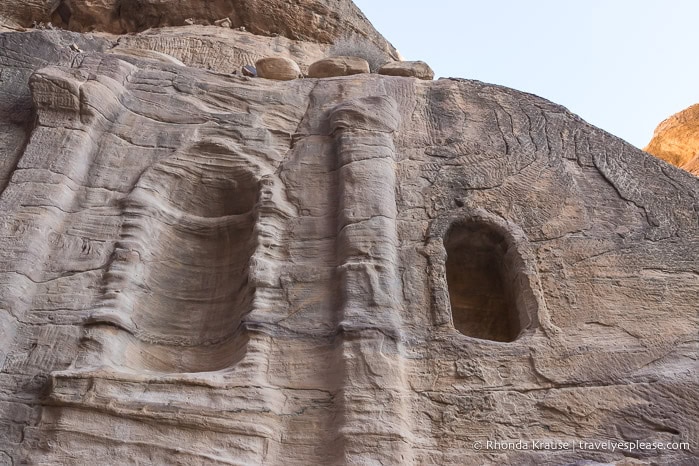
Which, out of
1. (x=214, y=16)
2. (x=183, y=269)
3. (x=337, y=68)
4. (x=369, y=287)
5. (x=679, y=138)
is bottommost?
(x=369, y=287)

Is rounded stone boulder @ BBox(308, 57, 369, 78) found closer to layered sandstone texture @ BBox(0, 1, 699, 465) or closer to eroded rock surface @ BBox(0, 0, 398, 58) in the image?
layered sandstone texture @ BBox(0, 1, 699, 465)

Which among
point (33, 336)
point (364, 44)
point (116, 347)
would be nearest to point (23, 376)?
point (33, 336)

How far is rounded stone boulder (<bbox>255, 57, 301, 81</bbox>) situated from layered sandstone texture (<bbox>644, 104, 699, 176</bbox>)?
38.1 ft

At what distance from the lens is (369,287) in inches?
182

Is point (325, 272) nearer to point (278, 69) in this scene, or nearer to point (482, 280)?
point (482, 280)

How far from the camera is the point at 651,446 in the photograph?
3893mm

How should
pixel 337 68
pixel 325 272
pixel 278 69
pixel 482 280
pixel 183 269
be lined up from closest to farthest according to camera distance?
pixel 325 272 < pixel 183 269 < pixel 482 280 < pixel 278 69 < pixel 337 68

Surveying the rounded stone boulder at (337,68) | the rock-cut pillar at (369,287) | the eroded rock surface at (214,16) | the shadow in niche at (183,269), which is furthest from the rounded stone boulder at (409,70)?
the eroded rock surface at (214,16)

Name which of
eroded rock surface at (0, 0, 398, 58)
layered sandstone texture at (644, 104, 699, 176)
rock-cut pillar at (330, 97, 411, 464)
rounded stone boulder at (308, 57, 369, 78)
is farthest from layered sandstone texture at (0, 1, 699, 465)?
layered sandstone texture at (644, 104, 699, 176)

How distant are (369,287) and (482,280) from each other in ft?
4.86

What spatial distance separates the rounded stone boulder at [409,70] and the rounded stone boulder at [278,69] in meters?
1.11

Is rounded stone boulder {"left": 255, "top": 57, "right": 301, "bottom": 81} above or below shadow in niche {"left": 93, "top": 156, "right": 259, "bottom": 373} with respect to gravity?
above

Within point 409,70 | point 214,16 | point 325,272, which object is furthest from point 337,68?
point 214,16

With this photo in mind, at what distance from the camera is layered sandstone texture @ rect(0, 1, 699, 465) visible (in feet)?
13.1
